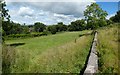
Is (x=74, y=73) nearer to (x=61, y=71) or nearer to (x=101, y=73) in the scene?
(x=61, y=71)

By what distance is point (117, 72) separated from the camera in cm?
789

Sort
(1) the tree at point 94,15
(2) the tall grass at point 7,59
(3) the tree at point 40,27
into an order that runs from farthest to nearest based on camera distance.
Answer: (3) the tree at point 40,27 < (1) the tree at point 94,15 < (2) the tall grass at point 7,59

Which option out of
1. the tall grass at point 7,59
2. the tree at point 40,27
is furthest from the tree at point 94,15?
the tree at point 40,27

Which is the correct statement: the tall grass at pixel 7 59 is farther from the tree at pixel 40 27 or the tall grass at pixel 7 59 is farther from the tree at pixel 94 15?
the tree at pixel 40 27

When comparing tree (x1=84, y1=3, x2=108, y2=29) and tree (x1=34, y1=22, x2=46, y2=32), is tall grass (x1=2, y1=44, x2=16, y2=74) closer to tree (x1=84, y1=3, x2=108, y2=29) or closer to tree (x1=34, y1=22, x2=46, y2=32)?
tree (x1=84, y1=3, x2=108, y2=29)

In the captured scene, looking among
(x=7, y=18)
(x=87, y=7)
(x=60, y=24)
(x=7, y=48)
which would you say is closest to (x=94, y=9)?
(x=87, y=7)

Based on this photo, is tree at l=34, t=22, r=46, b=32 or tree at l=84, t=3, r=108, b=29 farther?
tree at l=34, t=22, r=46, b=32

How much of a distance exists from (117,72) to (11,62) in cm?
483

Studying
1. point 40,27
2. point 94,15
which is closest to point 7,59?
point 94,15

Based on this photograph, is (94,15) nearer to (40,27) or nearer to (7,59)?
(7,59)

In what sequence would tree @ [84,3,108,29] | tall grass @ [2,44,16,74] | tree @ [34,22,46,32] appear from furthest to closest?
tree @ [34,22,46,32] → tree @ [84,3,108,29] → tall grass @ [2,44,16,74]

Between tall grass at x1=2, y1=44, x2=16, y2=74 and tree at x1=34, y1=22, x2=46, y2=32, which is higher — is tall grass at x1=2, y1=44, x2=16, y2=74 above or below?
below

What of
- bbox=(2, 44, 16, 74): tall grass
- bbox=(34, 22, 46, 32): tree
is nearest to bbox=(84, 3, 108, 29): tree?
bbox=(2, 44, 16, 74): tall grass

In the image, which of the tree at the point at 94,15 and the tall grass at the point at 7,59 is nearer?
→ the tall grass at the point at 7,59
